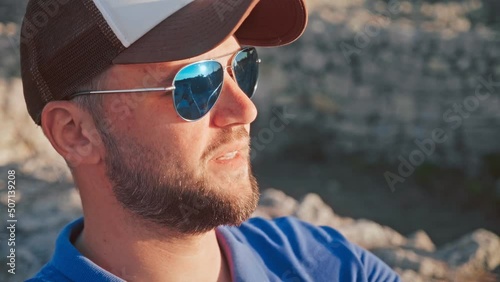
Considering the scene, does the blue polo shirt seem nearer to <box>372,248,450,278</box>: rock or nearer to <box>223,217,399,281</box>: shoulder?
<box>223,217,399,281</box>: shoulder

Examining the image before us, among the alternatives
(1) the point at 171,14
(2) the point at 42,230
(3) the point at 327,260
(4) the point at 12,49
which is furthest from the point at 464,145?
(1) the point at 171,14

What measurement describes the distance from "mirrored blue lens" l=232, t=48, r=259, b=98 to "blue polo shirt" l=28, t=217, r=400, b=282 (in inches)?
18.0

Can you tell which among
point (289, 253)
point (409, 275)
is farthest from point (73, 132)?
point (409, 275)

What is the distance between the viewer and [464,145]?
27.0 ft

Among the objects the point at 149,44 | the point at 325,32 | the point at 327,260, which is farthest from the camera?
the point at 325,32

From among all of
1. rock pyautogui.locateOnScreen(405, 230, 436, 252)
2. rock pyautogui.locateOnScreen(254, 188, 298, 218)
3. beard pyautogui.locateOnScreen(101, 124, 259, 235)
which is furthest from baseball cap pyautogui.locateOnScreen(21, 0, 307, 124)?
rock pyautogui.locateOnScreen(405, 230, 436, 252)

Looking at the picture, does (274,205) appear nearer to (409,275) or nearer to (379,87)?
(409,275)

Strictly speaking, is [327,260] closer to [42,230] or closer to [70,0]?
[70,0]

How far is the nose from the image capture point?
2.37 m

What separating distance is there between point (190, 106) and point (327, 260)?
700mm

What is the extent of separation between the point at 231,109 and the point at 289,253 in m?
0.53

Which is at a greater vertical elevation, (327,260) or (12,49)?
(327,260)

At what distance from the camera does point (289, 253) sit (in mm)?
2611

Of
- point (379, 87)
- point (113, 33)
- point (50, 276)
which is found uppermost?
point (113, 33)
